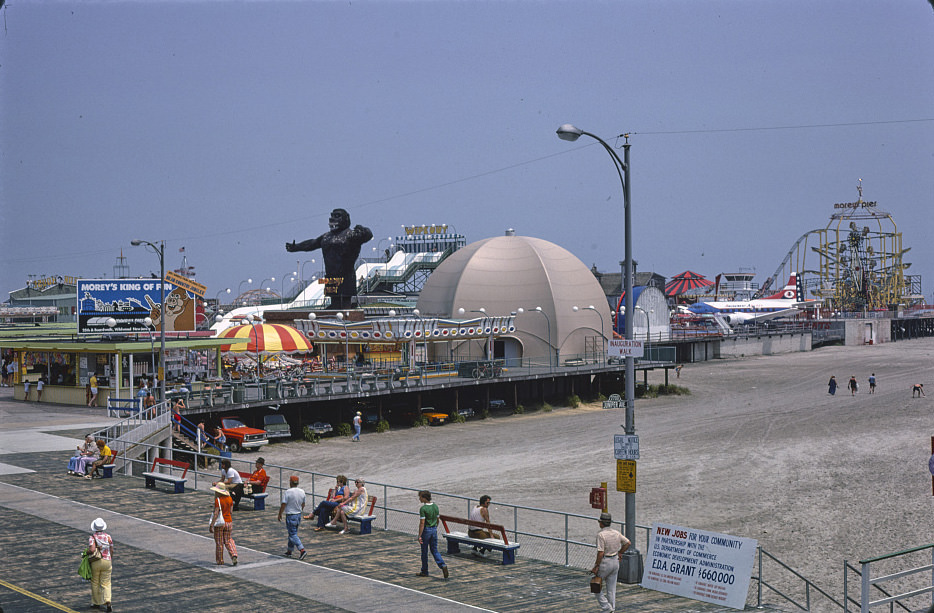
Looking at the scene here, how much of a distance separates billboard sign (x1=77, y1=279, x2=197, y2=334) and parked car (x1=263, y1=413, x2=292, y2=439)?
7.32m

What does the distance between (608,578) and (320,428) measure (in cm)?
2746

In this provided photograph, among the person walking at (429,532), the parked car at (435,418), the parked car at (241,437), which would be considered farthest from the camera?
the parked car at (435,418)

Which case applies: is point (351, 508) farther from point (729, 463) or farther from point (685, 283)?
point (685, 283)

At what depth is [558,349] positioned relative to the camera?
191 ft

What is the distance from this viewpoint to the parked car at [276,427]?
36938mm

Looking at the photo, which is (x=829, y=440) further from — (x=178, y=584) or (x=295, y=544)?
(x=178, y=584)

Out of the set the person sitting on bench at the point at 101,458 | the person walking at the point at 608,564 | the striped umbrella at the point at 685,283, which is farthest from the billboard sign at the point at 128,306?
the striped umbrella at the point at 685,283

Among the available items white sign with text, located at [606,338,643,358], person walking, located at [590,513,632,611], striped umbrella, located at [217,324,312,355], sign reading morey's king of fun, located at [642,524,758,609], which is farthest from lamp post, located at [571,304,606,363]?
person walking, located at [590,513,632,611]

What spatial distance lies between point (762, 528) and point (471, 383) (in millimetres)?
24834

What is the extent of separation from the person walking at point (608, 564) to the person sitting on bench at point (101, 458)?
1518 centimetres

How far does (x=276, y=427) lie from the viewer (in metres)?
37.1

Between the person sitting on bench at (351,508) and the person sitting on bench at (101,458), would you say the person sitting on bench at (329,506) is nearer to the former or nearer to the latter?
the person sitting on bench at (351,508)

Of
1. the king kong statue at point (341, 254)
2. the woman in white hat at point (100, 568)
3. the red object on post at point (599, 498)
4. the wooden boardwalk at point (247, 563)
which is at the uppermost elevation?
the king kong statue at point (341, 254)

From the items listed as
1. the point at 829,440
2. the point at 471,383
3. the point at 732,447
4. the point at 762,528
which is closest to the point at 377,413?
the point at 471,383
